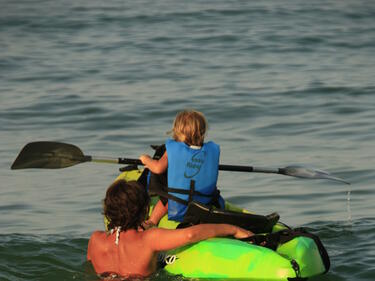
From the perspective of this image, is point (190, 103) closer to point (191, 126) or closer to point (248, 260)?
→ point (191, 126)

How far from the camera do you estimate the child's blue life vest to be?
6.71 m

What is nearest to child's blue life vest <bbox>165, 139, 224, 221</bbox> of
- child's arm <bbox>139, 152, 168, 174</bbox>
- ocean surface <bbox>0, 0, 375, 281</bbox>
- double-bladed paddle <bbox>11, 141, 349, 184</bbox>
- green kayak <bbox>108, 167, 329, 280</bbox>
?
child's arm <bbox>139, 152, 168, 174</bbox>

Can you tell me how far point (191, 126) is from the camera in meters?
6.66

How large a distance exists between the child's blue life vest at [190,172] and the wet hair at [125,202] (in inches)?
36.0

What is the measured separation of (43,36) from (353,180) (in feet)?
36.3

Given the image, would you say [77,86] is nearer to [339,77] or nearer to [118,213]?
[339,77]

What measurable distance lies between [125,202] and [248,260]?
93 cm

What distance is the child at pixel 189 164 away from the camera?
6676 millimetres

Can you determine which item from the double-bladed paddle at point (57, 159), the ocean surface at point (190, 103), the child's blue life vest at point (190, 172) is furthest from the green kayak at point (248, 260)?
the double-bladed paddle at point (57, 159)

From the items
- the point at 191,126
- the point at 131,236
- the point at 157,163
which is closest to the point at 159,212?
the point at 157,163

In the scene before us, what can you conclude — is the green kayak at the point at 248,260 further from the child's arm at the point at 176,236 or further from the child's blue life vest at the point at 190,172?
the child's blue life vest at the point at 190,172

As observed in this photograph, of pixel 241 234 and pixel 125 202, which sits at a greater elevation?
pixel 125 202

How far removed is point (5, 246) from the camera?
26.0 feet

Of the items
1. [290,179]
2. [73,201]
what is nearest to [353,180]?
[290,179]
